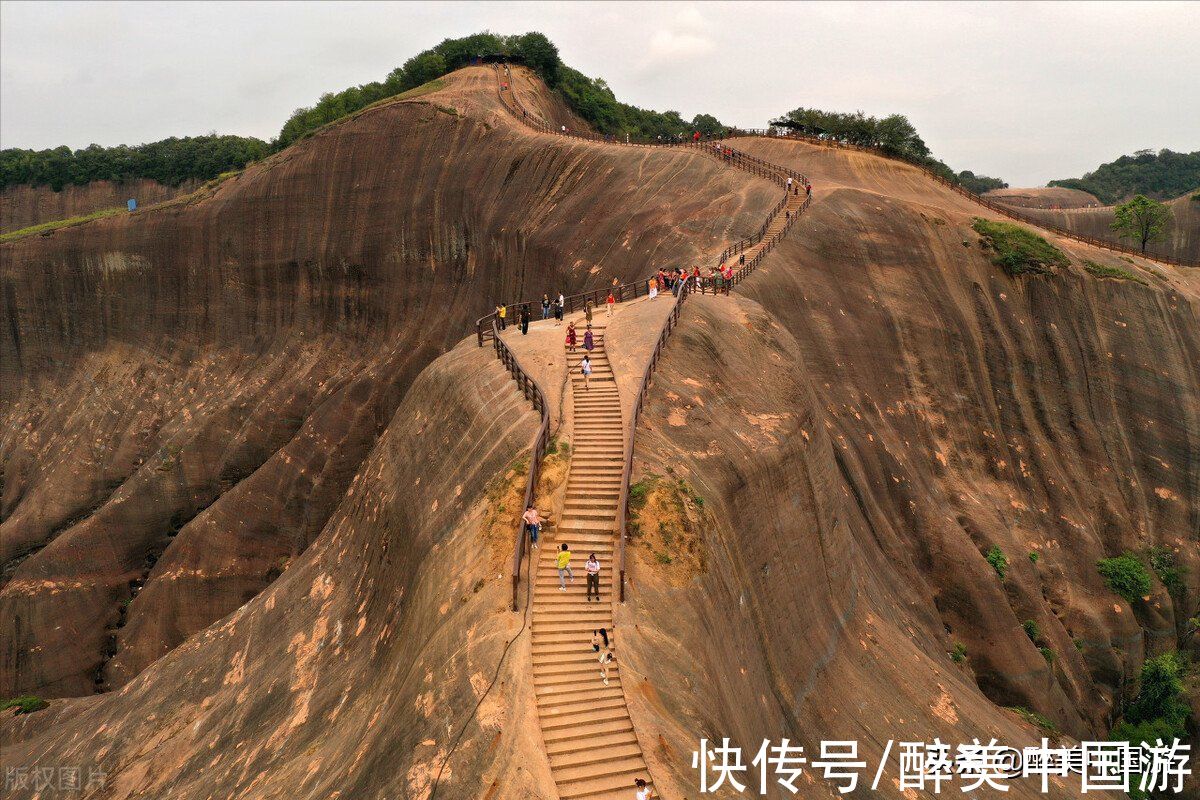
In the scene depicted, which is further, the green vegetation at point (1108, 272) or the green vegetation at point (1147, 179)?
the green vegetation at point (1147, 179)

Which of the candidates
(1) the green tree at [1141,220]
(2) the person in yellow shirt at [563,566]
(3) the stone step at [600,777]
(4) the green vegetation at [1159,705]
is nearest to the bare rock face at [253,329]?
(2) the person in yellow shirt at [563,566]

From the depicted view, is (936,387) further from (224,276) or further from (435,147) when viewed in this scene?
(224,276)

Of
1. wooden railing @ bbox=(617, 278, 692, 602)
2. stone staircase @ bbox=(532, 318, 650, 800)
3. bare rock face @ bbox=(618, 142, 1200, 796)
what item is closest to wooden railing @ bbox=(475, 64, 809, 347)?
bare rock face @ bbox=(618, 142, 1200, 796)

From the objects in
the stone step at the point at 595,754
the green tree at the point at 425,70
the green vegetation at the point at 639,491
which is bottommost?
the stone step at the point at 595,754

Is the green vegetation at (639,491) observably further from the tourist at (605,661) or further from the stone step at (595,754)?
the stone step at (595,754)

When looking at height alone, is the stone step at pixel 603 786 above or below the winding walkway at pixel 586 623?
below

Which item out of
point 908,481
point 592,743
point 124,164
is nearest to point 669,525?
point 592,743
